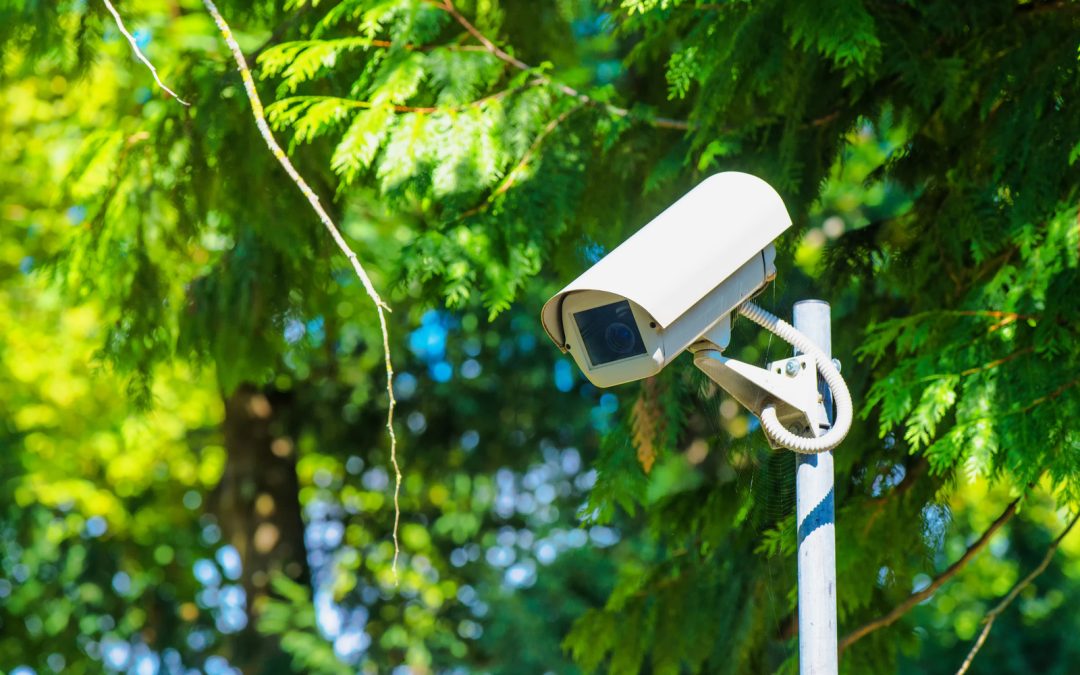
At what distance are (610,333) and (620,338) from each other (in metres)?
0.02

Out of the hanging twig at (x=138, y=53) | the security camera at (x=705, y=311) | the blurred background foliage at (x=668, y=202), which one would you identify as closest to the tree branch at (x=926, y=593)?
the blurred background foliage at (x=668, y=202)

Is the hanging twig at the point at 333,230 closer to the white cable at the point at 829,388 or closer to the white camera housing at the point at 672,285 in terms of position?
the white camera housing at the point at 672,285

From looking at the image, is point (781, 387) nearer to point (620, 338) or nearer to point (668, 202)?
point (620, 338)

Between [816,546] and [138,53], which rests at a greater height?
[138,53]

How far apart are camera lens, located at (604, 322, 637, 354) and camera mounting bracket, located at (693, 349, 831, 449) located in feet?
0.57

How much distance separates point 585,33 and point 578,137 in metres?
6.47

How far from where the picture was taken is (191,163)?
460cm

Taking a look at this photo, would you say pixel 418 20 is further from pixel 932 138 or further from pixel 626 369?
pixel 626 369

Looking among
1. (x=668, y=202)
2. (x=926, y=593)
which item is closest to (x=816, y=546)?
(x=926, y=593)

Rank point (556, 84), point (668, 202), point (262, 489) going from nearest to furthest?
point (556, 84) → point (668, 202) → point (262, 489)

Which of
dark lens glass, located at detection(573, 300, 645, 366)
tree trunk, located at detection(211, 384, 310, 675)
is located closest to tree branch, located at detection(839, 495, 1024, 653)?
dark lens glass, located at detection(573, 300, 645, 366)

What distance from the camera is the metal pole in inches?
89.7

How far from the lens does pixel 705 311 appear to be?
2.28 m

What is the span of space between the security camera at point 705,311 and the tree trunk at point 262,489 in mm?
9125
